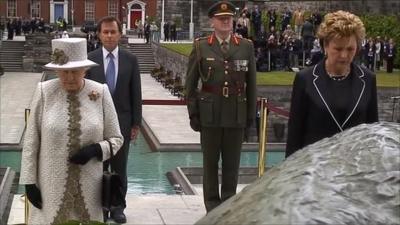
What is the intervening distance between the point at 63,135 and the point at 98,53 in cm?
240

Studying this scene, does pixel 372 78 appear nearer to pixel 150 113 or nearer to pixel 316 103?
pixel 316 103

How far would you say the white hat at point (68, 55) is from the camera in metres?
4.82

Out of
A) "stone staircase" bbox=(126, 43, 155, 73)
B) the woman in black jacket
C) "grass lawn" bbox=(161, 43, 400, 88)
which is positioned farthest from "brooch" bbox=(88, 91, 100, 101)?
"stone staircase" bbox=(126, 43, 155, 73)

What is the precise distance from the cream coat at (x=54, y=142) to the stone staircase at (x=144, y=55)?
37.5 meters

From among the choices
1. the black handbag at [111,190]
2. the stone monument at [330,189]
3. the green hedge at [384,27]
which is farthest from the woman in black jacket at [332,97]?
the green hedge at [384,27]

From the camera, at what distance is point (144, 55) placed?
1778 inches

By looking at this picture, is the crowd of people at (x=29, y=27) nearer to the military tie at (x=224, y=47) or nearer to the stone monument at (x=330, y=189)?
the military tie at (x=224, y=47)

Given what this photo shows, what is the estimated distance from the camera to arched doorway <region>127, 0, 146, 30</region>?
214 feet

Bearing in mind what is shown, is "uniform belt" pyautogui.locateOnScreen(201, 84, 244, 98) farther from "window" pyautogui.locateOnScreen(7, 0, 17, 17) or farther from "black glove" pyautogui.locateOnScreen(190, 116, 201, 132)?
"window" pyautogui.locateOnScreen(7, 0, 17, 17)

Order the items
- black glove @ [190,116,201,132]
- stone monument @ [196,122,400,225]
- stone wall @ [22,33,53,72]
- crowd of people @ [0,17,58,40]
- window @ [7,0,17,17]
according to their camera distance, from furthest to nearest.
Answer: window @ [7,0,17,17]
crowd of people @ [0,17,58,40]
stone wall @ [22,33,53,72]
black glove @ [190,116,201,132]
stone monument @ [196,122,400,225]

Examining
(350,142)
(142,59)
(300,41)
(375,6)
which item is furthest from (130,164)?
(375,6)

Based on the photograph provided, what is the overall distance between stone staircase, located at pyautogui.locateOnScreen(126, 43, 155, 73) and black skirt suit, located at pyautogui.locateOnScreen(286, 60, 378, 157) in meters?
38.0

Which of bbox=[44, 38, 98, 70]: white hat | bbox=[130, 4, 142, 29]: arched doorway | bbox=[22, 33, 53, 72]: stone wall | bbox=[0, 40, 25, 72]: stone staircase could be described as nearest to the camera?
bbox=[44, 38, 98, 70]: white hat

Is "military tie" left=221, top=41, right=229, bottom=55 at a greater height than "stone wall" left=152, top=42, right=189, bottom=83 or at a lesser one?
greater
